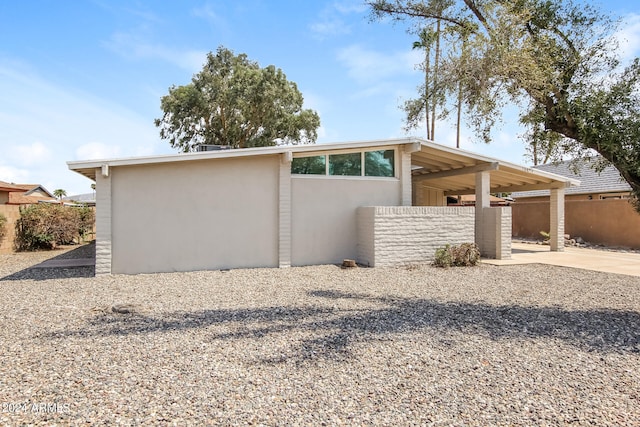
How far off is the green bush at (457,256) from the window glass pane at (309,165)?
157 inches

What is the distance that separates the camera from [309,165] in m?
11.4

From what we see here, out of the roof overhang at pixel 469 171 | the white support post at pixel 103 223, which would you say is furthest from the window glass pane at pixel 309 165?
the white support post at pixel 103 223

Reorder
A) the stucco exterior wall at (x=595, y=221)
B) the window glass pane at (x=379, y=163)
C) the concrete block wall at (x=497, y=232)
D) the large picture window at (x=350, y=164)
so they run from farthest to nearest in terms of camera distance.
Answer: the stucco exterior wall at (x=595, y=221), the concrete block wall at (x=497, y=232), the window glass pane at (x=379, y=163), the large picture window at (x=350, y=164)

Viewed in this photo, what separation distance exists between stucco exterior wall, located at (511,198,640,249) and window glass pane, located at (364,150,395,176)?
11335 mm

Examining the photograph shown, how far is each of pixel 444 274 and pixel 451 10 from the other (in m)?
5.82

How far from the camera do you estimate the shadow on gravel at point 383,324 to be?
4789 millimetres

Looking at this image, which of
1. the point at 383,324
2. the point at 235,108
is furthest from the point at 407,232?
the point at 235,108

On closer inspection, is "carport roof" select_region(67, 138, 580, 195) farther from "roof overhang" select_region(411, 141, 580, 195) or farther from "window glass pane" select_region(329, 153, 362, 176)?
"window glass pane" select_region(329, 153, 362, 176)

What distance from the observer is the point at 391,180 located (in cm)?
1223

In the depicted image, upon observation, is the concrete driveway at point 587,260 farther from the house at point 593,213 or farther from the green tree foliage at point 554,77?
the green tree foliage at point 554,77

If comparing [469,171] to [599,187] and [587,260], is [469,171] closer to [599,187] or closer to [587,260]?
[587,260]

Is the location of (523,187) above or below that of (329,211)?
above

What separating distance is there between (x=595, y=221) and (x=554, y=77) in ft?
49.1

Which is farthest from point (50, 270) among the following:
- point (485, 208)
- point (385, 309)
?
point (485, 208)
